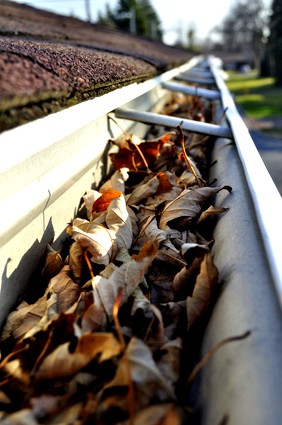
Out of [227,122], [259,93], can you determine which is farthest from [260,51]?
[227,122]

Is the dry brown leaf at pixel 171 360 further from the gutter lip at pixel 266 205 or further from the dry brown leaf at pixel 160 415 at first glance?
the gutter lip at pixel 266 205

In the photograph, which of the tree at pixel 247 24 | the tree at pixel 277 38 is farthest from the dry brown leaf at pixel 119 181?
the tree at pixel 247 24

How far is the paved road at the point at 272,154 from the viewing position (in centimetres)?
872

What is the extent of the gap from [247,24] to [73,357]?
64.6 m

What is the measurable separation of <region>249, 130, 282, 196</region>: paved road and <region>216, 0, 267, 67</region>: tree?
46.5 meters

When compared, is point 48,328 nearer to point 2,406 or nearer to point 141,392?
point 2,406

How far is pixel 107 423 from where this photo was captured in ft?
2.17

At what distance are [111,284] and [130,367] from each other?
0.27 metres

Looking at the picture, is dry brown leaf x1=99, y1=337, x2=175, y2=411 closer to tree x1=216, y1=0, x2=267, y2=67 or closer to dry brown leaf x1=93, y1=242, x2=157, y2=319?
dry brown leaf x1=93, y1=242, x2=157, y2=319

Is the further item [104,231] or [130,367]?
[104,231]

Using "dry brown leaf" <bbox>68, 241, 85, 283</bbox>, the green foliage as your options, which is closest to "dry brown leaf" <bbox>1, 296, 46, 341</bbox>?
"dry brown leaf" <bbox>68, 241, 85, 283</bbox>

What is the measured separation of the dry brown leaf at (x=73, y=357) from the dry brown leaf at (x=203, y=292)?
7.4 inches

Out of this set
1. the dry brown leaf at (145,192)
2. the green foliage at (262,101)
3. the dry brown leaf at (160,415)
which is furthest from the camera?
the green foliage at (262,101)

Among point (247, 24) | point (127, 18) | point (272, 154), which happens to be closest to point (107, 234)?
point (272, 154)
